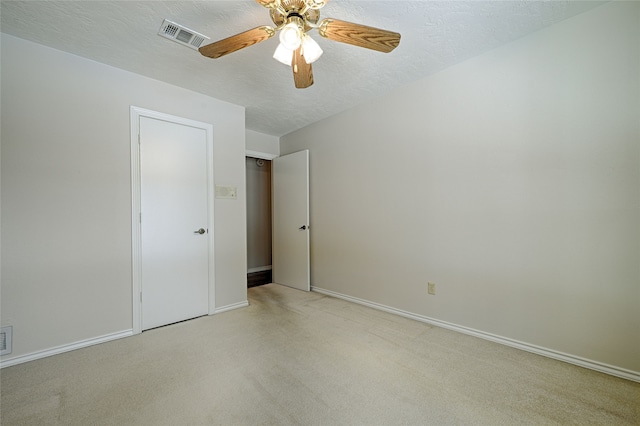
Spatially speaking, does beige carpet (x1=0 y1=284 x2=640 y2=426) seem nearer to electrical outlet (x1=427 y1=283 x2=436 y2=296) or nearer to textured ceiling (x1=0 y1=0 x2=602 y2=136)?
electrical outlet (x1=427 y1=283 x2=436 y2=296)

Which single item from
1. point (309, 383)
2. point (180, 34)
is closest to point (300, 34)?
point (180, 34)

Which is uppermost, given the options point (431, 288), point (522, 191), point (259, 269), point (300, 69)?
point (300, 69)

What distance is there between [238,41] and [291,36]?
398 millimetres

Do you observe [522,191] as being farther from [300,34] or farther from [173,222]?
[173,222]

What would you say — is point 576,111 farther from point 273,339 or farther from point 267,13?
point 273,339

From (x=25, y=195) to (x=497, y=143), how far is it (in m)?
3.92

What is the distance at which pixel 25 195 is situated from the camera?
204cm

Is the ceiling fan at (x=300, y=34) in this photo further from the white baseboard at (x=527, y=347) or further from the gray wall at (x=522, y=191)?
the white baseboard at (x=527, y=347)

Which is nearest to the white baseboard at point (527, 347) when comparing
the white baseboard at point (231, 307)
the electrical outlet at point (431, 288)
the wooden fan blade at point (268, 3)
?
the electrical outlet at point (431, 288)

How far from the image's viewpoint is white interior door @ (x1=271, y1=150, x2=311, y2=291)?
12.8ft

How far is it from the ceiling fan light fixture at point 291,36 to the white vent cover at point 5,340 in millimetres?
2898

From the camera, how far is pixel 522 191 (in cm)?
214

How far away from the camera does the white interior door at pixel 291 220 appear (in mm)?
3895

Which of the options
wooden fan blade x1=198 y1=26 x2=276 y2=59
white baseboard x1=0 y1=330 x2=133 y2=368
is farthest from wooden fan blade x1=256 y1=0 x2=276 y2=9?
white baseboard x1=0 y1=330 x2=133 y2=368
